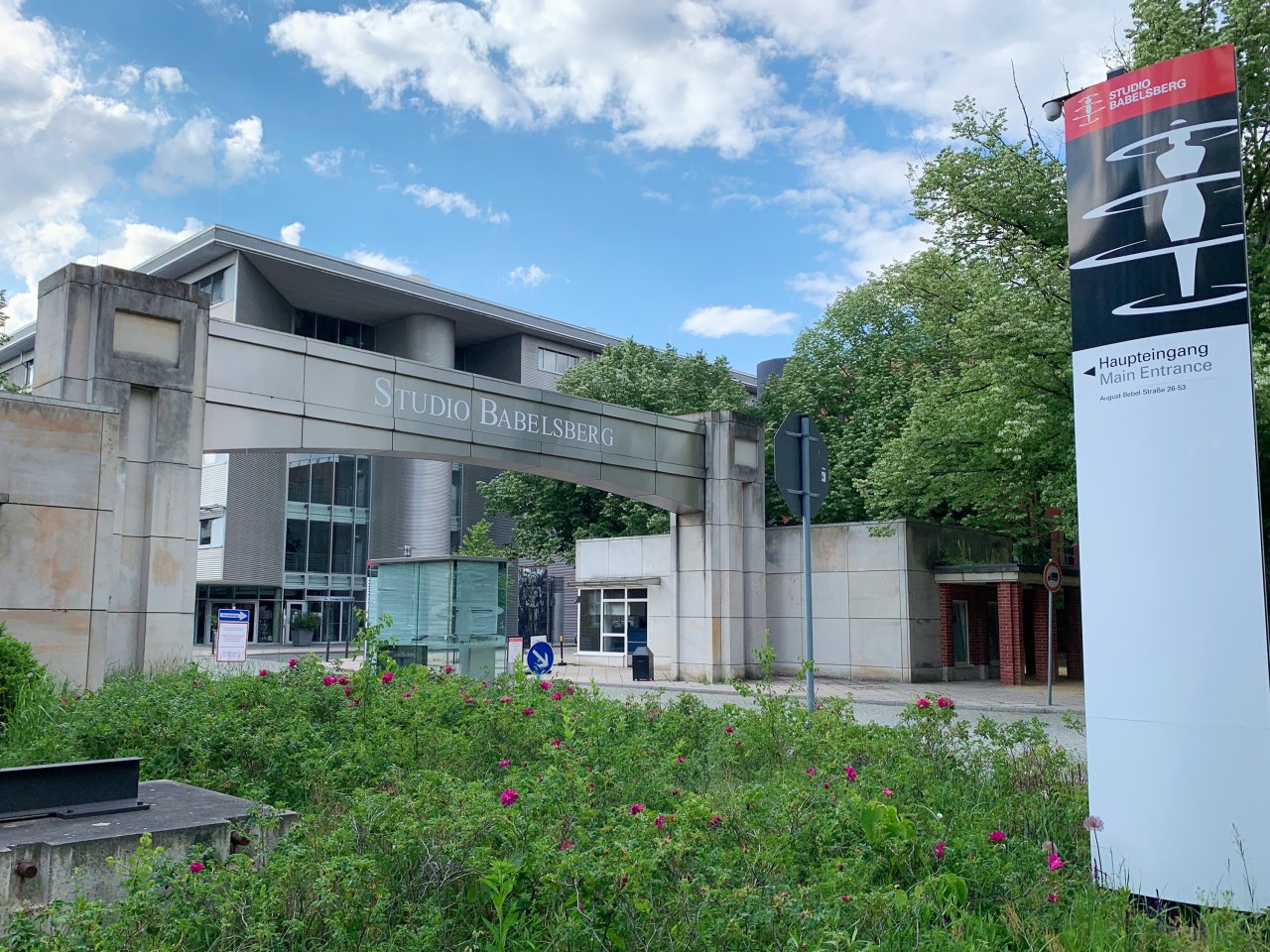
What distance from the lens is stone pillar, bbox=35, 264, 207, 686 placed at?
14945mm

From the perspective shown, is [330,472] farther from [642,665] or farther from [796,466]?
[796,466]

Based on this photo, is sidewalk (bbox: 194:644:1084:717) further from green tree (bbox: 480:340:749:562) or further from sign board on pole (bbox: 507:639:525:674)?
green tree (bbox: 480:340:749:562)

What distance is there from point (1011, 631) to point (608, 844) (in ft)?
74.4

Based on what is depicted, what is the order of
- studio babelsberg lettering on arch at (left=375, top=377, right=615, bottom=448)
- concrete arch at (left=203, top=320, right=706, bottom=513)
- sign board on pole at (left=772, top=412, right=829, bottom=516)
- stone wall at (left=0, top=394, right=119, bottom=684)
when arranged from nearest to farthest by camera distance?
sign board on pole at (left=772, top=412, right=829, bottom=516) → stone wall at (left=0, top=394, right=119, bottom=684) → concrete arch at (left=203, top=320, right=706, bottom=513) → studio babelsberg lettering on arch at (left=375, top=377, right=615, bottom=448)

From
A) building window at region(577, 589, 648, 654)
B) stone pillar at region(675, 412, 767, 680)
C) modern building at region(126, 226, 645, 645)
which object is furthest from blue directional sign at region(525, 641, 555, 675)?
modern building at region(126, 226, 645, 645)

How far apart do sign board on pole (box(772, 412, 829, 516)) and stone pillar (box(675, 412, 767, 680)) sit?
14508mm

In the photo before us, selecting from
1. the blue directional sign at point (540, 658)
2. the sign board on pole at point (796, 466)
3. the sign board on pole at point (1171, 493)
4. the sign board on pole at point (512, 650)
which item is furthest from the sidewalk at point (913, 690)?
the sign board on pole at point (1171, 493)

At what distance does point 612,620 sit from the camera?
33125mm

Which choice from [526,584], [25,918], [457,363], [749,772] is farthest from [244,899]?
[457,363]

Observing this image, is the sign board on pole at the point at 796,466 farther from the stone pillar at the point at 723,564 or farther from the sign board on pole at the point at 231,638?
the stone pillar at the point at 723,564

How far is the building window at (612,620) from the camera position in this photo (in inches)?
1250

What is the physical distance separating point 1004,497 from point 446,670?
645 inches

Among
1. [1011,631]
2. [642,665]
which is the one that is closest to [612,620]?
[642,665]

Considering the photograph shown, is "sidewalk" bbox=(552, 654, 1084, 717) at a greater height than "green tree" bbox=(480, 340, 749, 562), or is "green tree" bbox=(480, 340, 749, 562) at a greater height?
"green tree" bbox=(480, 340, 749, 562)
